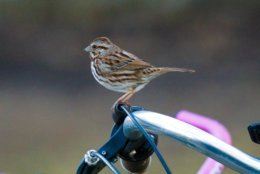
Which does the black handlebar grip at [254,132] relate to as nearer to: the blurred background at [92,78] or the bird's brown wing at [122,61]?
the bird's brown wing at [122,61]

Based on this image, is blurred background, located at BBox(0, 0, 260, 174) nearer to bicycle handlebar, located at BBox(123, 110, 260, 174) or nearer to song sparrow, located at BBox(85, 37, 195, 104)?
song sparrow, located at BBox(85, 37, 195, 104)

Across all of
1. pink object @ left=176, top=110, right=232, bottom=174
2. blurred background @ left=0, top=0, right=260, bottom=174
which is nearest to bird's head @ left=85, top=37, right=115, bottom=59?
pink object @ left=176, top=110, right=232, bottom=174

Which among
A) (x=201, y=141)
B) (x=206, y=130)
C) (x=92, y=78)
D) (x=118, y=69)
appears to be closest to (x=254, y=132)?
(x=201, y=141)

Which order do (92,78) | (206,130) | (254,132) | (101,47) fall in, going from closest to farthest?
1. (254,132)
2. (206,130)
3. (101,47)
4. (92,78)

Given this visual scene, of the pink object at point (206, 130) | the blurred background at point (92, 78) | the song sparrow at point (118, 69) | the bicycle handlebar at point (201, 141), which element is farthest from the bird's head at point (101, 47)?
the blurred background at point (92, 78)

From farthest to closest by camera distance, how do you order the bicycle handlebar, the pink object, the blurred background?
the blurred background
the pink object
the bicycle handlebar

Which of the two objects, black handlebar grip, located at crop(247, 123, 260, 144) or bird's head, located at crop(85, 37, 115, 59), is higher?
black handlebar grip, located at crop(247, 123, 260, 144)

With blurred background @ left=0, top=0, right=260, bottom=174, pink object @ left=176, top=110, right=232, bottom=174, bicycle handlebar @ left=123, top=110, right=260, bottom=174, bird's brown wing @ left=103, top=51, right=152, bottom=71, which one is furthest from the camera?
blurred background @ left=0, top=0, right=260, bottom=174

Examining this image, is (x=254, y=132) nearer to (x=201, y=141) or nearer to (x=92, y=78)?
(x=201, y=141)
